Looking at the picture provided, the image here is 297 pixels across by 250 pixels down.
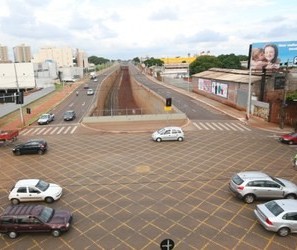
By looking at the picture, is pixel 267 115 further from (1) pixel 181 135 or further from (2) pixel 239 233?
(2) pixel 239 233

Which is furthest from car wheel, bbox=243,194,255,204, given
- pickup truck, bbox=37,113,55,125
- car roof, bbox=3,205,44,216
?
pickup truck, bbox=37,113,55,125

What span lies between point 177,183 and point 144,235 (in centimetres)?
699

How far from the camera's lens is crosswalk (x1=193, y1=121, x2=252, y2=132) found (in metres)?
40.1

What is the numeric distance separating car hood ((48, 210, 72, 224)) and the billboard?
37981 mm

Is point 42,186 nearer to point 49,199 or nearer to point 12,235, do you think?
point 49,199

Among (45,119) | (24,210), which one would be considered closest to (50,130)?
(45,119)

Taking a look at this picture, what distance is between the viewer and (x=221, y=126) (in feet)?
137

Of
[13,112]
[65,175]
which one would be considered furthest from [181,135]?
[13,112]

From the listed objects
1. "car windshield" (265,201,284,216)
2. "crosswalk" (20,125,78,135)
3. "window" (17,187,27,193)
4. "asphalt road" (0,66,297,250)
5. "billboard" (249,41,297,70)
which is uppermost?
"billboard" (249,41,297,70)

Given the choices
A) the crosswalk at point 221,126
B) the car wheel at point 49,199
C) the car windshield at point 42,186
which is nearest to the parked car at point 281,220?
the car wheel at point 49,199

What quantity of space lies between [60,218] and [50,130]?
2698cm

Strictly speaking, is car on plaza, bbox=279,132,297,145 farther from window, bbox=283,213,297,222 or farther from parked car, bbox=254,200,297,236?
window, bbox=283,213,297,222

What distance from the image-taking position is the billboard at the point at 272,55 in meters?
44.5

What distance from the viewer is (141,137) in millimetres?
35875
